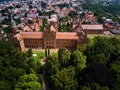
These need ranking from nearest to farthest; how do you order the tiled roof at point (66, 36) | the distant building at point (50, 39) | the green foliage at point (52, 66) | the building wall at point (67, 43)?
the green foliage at point (52, 66)
the distant building at point (50, 39)
the tiled roof at point (66, 36)
the building wall at point (67, 43)

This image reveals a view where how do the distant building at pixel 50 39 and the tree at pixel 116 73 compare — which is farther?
the distant building at pixel 50 39

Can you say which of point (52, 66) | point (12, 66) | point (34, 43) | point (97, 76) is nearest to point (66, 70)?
point (52, 66)

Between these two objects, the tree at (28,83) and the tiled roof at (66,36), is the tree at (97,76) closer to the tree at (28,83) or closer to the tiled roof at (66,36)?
the tree at (28,83)

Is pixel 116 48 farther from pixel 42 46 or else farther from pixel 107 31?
pixel 107 31

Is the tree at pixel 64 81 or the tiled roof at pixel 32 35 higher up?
the tree at pixel 64 81

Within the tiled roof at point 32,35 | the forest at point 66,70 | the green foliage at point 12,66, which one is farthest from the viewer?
the tiled roof at point 32,35

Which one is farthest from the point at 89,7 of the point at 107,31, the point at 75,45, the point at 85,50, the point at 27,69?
the point at 27,69

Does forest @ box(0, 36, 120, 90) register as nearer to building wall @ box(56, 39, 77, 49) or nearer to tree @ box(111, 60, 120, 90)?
tree @ box(111, 60, 120, 90)

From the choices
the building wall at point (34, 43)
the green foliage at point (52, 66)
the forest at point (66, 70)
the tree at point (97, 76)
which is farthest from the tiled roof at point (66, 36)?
the tree at point (97, 76)

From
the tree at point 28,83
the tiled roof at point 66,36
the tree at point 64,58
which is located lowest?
the tiled roof at point 66,36
